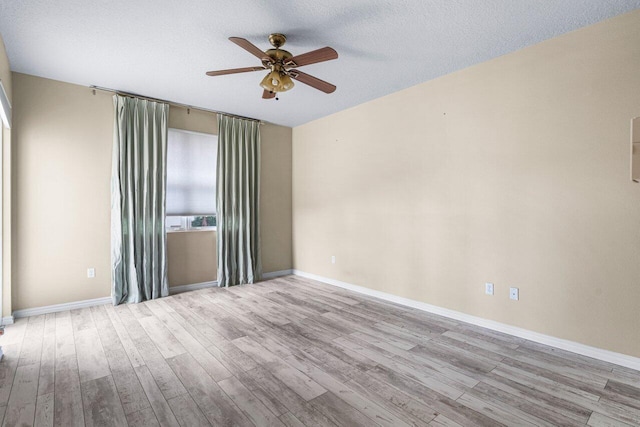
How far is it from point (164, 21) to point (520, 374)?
392 cm

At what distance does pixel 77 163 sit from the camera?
12.4ft

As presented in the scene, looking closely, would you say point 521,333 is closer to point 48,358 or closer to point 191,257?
point 48,358

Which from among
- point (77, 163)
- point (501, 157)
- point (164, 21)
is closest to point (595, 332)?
point (501, 157)

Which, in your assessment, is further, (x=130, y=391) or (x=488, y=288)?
(x=488, y=288)

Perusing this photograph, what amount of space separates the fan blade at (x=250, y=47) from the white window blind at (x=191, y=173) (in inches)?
101

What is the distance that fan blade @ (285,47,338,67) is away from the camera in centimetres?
240

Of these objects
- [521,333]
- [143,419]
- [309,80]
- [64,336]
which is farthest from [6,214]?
[521,333]

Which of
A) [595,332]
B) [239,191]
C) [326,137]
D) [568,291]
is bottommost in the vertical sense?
[595,332]

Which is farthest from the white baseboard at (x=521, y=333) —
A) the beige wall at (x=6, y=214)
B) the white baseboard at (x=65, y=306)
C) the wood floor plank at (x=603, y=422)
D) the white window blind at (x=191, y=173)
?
the beige wall at (x=6, y=214)

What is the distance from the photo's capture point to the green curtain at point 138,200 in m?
3.97

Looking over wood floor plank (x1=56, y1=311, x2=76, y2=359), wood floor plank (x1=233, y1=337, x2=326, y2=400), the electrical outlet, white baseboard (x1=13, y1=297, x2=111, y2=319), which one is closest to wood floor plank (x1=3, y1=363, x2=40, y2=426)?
wood floor plank (x1=56, y1=311, x2=76, y2=359)

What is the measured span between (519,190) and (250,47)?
2.75 meters

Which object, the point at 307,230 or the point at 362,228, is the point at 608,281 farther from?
the point at 307,230

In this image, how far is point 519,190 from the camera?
9.77ft
